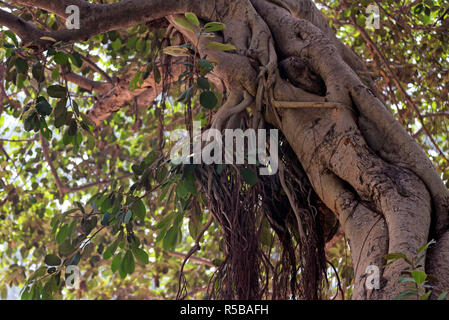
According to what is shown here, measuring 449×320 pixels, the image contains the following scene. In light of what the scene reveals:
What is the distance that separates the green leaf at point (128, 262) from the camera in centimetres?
199

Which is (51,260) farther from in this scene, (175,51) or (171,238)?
(175,51)

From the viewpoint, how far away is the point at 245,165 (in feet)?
6.37

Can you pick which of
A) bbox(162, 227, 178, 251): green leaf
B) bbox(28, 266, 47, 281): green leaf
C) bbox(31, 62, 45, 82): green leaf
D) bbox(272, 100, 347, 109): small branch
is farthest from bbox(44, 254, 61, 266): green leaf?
bbox(272, 100, 347, 109): small branch

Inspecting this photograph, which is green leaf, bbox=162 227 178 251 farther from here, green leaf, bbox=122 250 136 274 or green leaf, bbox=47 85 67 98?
green leaf, bbox=47 85 67 98

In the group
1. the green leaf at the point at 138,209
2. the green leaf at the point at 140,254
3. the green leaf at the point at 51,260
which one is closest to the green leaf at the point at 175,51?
the green leaf at the point at 138,209

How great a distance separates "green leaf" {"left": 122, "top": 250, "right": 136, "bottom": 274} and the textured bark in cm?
56

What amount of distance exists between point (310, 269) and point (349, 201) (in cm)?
33

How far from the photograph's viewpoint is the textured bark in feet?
5.16

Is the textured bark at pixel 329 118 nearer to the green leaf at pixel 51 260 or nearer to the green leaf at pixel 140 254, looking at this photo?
the green leaf at pixel 140 254

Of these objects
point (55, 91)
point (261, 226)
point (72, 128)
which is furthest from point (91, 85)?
point (261, 226)

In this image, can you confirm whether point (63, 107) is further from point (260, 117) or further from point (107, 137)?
point (107, 137)

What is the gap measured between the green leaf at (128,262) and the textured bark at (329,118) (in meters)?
0.56

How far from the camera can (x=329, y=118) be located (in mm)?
1959

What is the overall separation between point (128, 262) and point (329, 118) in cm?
86
